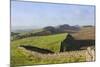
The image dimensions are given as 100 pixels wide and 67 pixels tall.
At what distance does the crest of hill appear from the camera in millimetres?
2607

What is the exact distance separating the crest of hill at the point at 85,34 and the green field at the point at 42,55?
175mm

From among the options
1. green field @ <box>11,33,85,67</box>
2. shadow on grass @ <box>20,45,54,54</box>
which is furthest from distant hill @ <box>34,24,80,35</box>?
shadow on grass @ <box>20,45,54,54</box>

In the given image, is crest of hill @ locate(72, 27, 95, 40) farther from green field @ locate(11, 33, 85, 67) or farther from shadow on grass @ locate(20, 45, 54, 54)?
shadow on grass @ locate(20, 45, 54, 54)

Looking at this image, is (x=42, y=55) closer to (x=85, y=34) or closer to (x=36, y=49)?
(x=36, y=49)

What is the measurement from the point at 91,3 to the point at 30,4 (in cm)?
83

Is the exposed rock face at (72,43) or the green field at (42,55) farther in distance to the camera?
the exposed rock face at (72,43)

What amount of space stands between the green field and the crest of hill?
175 millimetres

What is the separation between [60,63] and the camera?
8.25 ft

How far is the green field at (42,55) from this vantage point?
2.33 m

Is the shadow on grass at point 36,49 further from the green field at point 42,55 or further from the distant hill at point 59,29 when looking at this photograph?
the distant hill at point 59,29

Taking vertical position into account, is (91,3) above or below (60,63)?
above

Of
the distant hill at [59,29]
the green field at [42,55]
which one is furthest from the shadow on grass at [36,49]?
the distant hill at [59,29]
